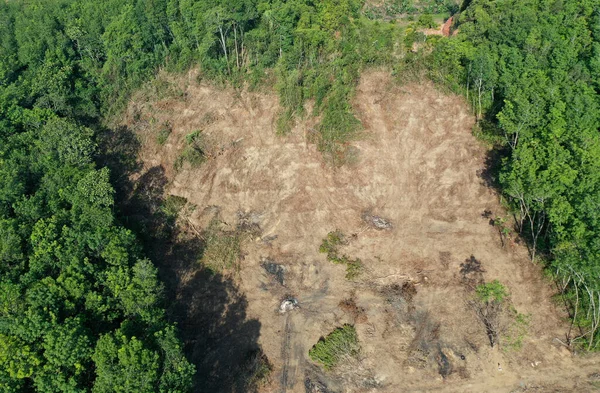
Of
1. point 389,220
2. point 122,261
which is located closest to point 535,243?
point 389,220

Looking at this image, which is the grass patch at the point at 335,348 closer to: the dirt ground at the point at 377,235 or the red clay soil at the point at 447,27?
the dirt ground at the point at 377,235

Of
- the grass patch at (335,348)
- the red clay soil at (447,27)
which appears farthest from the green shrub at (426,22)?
the grass patch at (335,348)

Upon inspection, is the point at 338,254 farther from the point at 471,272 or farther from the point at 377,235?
the point at 471,272

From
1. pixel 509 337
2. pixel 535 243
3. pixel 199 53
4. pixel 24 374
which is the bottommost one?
pixel 509 337

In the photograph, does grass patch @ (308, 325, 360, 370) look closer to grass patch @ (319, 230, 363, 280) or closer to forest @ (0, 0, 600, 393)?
grass patch @ (319, 230, 363, 280)

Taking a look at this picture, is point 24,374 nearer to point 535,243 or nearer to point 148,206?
point 148,206

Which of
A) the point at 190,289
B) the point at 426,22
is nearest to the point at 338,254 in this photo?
the point at 190,289

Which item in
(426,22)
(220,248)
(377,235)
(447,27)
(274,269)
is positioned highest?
(426,22)
